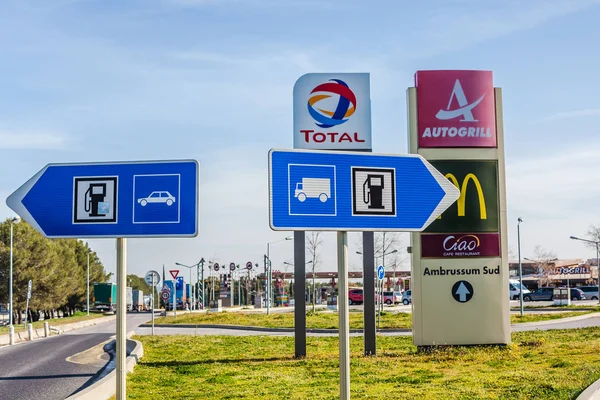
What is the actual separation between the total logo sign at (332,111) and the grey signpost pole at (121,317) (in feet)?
45.9

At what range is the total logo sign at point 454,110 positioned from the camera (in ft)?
68.1

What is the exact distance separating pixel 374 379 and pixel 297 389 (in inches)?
75.0

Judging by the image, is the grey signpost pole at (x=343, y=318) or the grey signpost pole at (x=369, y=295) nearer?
the grey signpost pole at (x=343, y=318)

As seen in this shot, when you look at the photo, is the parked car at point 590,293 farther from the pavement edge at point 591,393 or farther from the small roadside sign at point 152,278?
the pavement edge at point 591,393

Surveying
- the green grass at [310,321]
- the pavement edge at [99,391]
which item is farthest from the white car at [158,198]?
the green grass at [310,321]

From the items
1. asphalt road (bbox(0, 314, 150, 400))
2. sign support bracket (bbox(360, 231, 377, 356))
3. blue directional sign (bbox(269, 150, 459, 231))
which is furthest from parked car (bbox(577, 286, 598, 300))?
blue directional sign (bbox(269, 150, 459, 231))

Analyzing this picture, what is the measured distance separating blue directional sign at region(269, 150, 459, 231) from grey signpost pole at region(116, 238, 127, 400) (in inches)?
55.4

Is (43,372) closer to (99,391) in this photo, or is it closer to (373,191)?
(99,391)

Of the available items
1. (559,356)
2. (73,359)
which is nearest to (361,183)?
(559,356)

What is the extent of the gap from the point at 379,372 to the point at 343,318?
1164 centimetres

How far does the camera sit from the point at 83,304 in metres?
98.6

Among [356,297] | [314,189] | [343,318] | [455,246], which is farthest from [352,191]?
[356,297]

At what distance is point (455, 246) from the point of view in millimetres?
20531

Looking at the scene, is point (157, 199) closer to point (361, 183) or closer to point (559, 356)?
point (361, 183)
